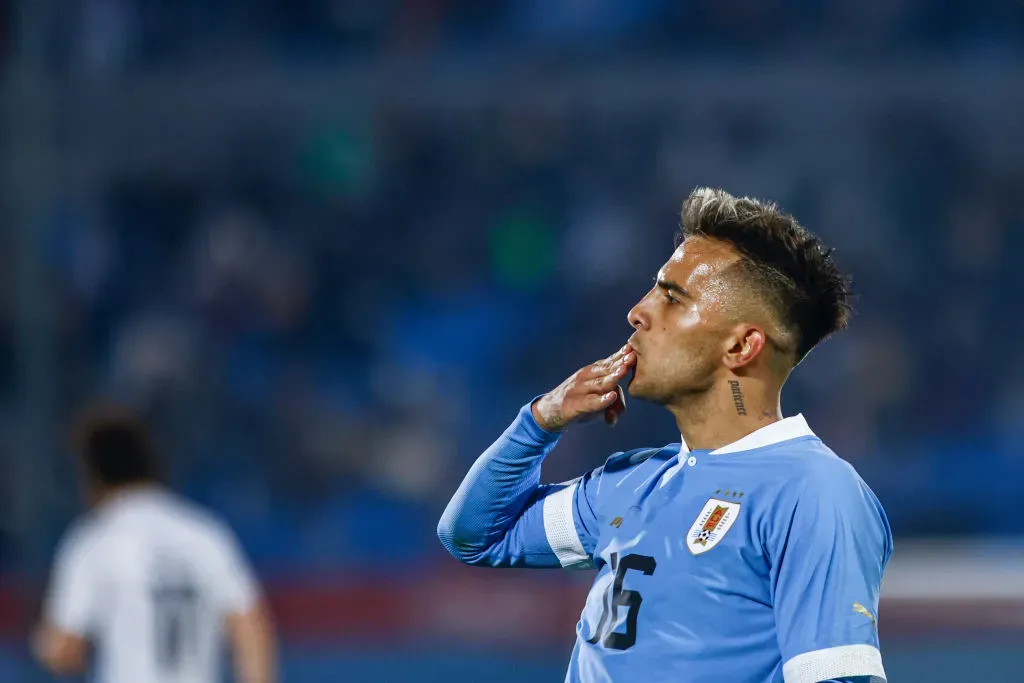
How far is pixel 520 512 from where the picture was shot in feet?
8.69

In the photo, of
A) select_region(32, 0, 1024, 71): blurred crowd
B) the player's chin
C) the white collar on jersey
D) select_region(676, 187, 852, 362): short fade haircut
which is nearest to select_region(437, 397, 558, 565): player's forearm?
the player's chin

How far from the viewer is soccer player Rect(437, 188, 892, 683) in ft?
6.64

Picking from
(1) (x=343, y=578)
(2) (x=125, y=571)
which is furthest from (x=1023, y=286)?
(2) (x=125, y=571)

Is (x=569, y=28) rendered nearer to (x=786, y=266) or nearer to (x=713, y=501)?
(x=786, y=266)

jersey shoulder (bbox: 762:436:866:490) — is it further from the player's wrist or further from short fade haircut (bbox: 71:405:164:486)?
short fade haircut (bbox: 71:405:164:486)

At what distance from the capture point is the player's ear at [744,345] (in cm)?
230

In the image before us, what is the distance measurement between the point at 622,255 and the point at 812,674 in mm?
6266

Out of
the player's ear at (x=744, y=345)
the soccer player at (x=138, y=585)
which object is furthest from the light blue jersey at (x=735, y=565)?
the soccer player at (x=138, y=585)

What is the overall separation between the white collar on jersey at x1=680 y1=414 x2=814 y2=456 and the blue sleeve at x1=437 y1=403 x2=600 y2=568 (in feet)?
1.20

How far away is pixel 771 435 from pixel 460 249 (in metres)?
6.08

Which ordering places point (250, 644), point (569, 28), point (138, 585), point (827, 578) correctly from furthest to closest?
1. point (569, 28)
2. point (250, 644)
3. point (138, 585)
4. point (827, 578)

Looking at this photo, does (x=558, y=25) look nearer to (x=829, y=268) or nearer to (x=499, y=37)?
(x=499, y=37)

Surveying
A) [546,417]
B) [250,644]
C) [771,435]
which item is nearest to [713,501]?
[771,435]

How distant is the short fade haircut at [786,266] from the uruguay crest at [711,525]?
13.8 inches
